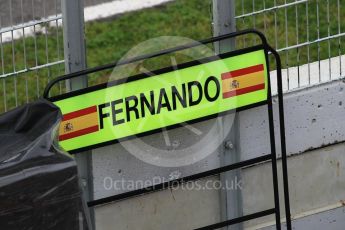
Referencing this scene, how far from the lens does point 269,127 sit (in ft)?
25.0

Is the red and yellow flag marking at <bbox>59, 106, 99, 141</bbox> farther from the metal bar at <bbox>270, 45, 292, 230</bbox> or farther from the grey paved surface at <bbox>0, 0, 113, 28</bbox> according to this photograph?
the metal bar at <bbox>270, 45, 292, 230</bbox>

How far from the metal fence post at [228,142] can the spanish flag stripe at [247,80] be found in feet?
0.63

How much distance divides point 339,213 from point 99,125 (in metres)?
1.84

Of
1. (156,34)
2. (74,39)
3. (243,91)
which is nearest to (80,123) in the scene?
(74,39)

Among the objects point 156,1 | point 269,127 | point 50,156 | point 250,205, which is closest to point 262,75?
point 269,127

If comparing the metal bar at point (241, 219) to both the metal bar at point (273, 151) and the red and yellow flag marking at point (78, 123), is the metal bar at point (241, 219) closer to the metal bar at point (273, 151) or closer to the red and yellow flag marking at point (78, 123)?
the metal bar at point (273, 151)

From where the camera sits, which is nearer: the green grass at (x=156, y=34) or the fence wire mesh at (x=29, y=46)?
the fence wire mesh at (x=29, y=46)

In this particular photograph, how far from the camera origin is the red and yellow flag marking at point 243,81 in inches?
295

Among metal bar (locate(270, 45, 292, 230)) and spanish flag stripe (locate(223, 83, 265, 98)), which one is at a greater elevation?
spanish flag stripe (locate(223, 83, 265, 98))

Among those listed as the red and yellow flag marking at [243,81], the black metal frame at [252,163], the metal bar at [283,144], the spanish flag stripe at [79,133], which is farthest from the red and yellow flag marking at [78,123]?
the metal bar at [283,144]

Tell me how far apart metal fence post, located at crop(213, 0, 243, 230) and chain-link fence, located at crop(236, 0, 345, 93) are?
0.23 metres

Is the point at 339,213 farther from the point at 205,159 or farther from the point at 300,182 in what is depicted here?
the point at 205,159

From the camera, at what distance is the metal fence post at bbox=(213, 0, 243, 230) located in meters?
7.54

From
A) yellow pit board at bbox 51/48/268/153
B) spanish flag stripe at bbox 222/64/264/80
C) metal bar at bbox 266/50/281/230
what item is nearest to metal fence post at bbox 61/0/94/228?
yellow pit board at bbox 51/48/268/153
